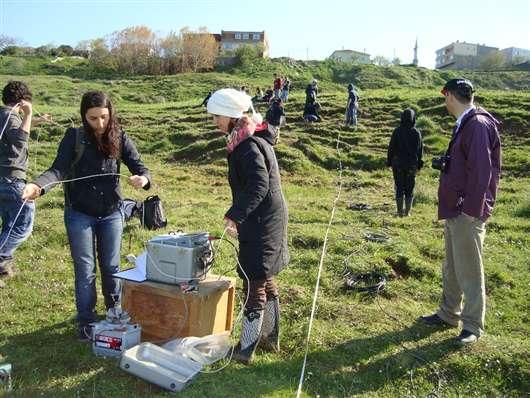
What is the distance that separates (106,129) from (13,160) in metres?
1.75

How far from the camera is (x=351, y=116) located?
1958 centimetres

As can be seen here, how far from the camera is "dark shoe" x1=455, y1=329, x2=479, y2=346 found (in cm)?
413

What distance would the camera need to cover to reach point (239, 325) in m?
4.54

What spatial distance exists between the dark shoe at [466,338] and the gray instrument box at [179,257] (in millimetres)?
2154

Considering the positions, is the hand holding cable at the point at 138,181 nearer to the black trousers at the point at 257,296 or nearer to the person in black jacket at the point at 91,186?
the person in black jacket at the point at 91,186

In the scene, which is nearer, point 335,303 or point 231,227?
point 231,227

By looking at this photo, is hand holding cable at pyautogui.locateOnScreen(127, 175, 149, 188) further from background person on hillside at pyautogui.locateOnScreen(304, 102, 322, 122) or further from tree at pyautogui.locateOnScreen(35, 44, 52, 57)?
tree at pyautogui.locateOnScreen(35, 44, 52, 57)

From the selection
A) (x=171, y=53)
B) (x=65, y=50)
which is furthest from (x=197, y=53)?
(x=65, y=50)

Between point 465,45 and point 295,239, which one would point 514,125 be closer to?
point 295,239

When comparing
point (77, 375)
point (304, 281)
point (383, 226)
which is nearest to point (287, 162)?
point (383, 226)

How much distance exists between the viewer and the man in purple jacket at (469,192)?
387 centimetres

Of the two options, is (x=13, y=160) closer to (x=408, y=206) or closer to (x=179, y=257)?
(x=179, y=257)

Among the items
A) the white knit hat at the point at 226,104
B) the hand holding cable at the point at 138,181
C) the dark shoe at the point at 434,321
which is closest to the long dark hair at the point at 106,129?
the hand holding cable at the point at 138,181

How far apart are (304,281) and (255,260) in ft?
7.37
